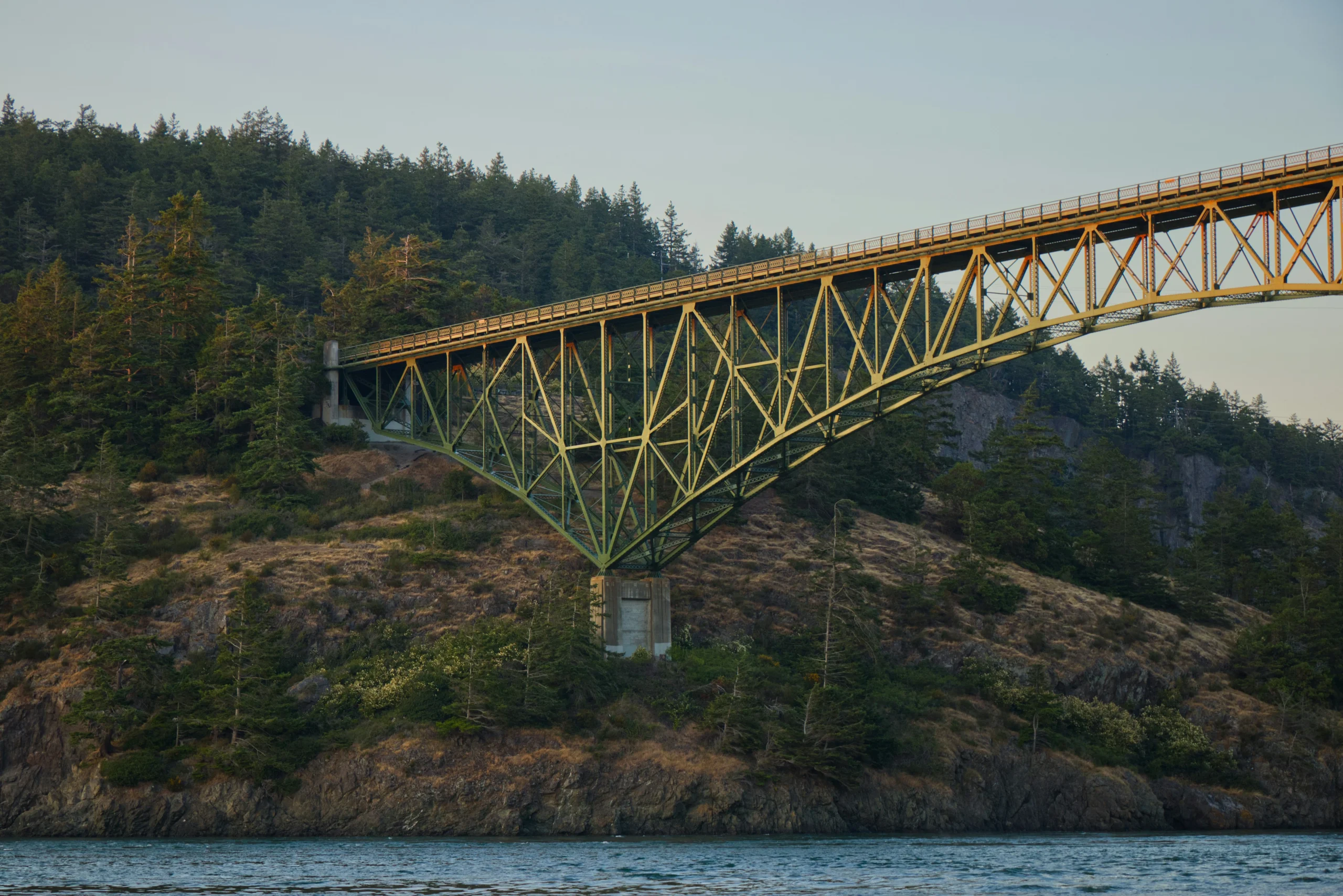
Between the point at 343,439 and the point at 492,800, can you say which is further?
the point at 343,439

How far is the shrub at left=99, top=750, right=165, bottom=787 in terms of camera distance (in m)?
61.0

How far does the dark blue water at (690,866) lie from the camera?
41469 mm

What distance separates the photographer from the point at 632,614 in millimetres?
72125

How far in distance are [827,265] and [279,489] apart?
4069 cm

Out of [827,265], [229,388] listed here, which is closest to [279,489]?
[229,388]

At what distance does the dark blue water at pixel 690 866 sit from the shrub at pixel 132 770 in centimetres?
298

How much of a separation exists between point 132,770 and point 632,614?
2516 centimetres

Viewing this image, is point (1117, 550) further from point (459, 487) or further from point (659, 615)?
point (459, 487)

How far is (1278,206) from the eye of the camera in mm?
50812

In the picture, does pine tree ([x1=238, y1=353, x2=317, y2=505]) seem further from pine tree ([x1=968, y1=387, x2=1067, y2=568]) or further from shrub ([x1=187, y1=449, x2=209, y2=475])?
pine tree ([x1=968, y1=387, x2=1067, y2=568])

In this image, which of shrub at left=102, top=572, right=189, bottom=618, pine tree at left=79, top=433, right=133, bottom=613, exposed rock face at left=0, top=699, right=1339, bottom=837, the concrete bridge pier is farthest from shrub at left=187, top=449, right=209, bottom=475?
the concrete bridge pier

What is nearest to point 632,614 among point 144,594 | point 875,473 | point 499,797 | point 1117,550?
point 499,797

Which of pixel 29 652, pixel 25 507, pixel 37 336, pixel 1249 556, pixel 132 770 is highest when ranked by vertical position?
pixel 37 336

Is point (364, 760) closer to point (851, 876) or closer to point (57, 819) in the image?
point (57, 819)
